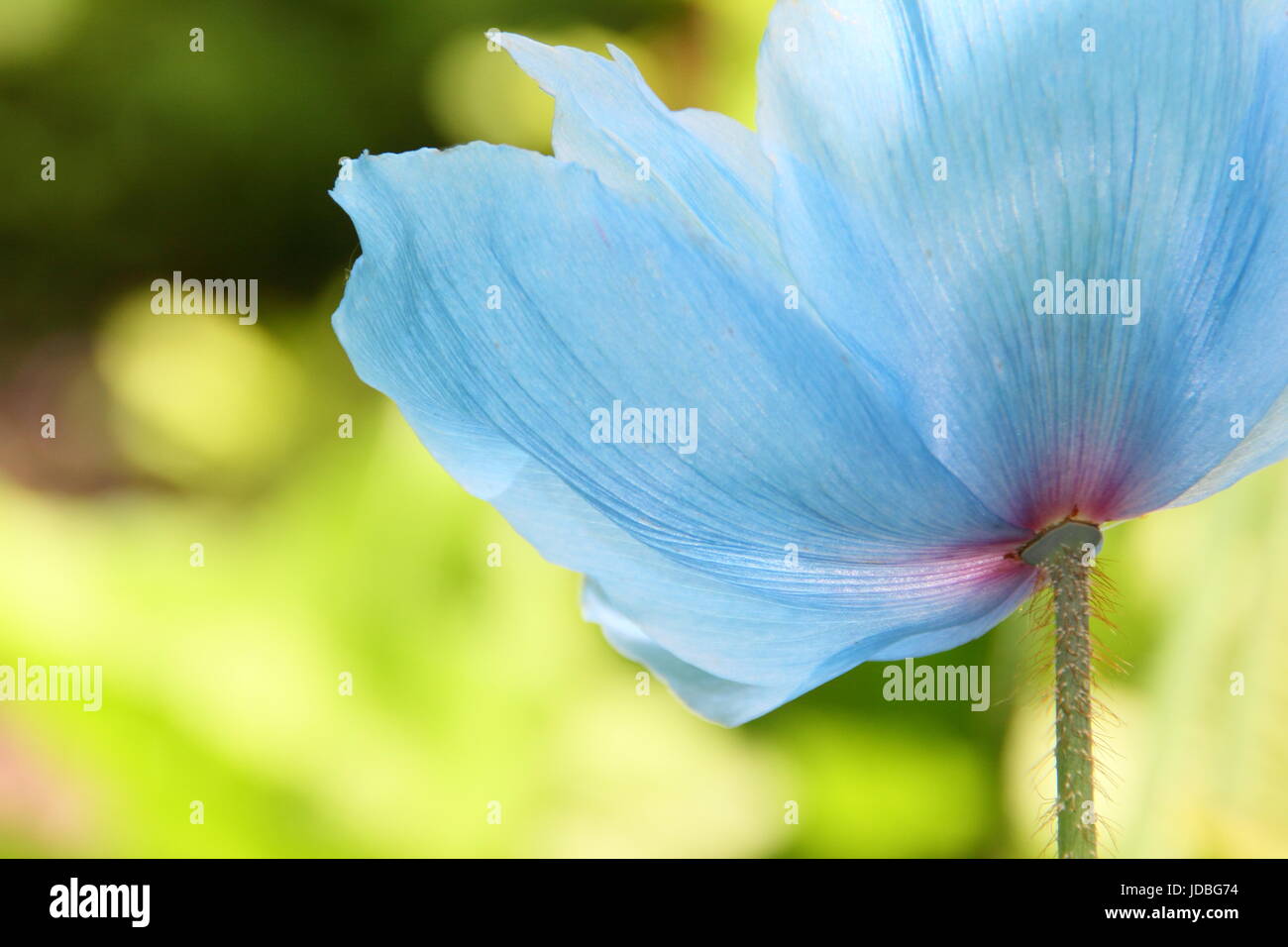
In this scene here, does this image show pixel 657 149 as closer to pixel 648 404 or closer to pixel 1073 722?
pixel 648 404

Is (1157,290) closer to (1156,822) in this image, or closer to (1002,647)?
(1156,822)

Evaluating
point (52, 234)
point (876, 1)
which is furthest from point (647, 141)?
point (52, 234)

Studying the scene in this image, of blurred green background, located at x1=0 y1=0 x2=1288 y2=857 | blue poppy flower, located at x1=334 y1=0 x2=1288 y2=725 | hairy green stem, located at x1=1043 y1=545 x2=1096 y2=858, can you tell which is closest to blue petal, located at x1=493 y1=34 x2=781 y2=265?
blue poppy flower, located at x1=334 y1=0 x2=1288 y2=725

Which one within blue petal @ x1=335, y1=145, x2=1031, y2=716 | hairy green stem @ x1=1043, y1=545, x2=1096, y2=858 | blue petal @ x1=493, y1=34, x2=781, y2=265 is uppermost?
blue petal @ x1=493, y1=34, x2=781, y2=265

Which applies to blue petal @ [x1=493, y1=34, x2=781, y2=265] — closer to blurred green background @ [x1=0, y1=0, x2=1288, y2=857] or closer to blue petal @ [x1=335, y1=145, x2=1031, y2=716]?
blue petal @ [x1=335, y1=145, x2=1031, y2=716]

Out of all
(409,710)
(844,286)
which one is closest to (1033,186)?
(844,286)

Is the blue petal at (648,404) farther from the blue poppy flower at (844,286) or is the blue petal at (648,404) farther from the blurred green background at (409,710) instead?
the blurred green background at (409,710)

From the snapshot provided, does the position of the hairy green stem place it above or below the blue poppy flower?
below
